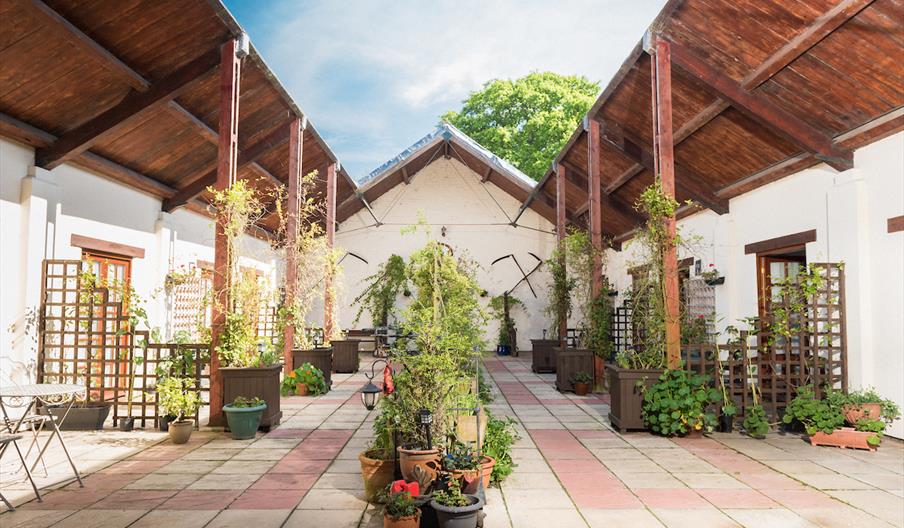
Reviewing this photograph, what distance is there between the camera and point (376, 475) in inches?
155

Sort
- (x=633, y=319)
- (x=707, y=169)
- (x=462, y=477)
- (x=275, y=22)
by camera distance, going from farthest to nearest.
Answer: (x=275, y=22), (x=707, y=169), (x=633, y=319), (x=462, y=477)

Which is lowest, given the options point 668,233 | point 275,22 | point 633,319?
point 633,319

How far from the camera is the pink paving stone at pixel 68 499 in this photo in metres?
3.80

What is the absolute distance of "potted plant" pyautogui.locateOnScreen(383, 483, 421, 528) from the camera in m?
3.32

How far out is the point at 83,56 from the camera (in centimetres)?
592

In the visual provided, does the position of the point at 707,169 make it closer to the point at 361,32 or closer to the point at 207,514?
the point at 207,514

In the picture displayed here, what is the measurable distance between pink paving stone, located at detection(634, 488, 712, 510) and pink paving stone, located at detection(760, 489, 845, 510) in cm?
50

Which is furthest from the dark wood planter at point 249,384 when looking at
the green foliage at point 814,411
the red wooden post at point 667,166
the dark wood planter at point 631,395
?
the green foliage at point 814,411

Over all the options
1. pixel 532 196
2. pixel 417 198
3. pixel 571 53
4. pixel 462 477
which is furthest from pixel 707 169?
pixel 571 53

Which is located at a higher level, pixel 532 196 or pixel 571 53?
pixel 571 53

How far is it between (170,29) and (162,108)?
5.29ft

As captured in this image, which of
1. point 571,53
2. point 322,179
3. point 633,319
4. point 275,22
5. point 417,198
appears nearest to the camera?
point 633,319

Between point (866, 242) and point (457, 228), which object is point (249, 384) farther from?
point (457, 228)

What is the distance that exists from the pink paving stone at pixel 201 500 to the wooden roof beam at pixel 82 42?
4089 millimetres
